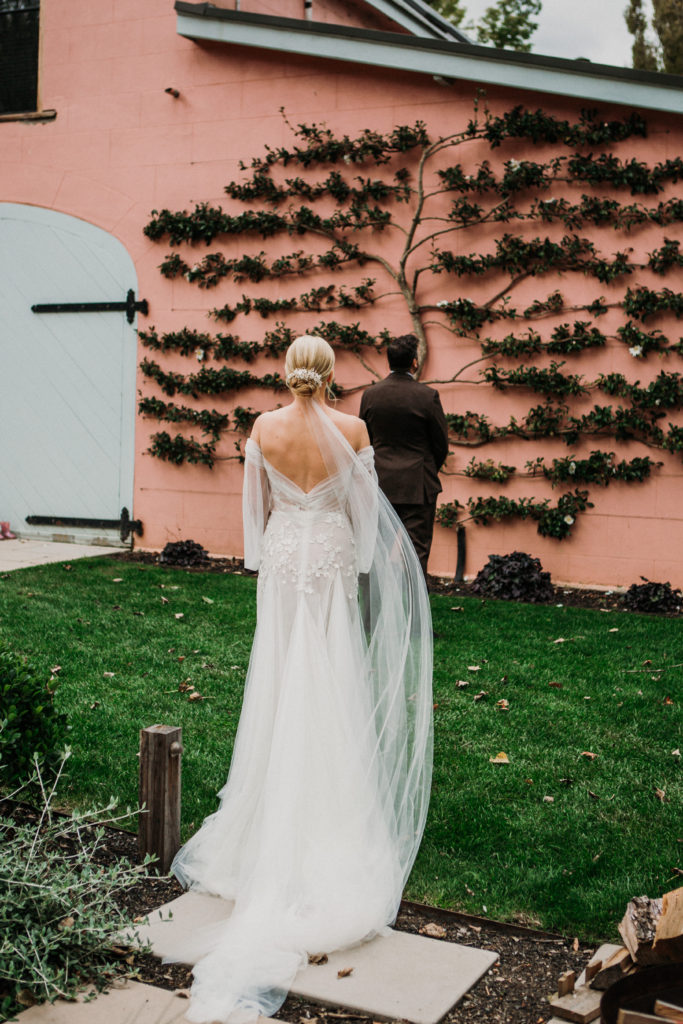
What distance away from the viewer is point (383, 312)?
31.9 feet

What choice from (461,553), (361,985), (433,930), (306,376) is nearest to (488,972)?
(433,930)

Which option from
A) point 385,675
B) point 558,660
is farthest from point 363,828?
point 558,660

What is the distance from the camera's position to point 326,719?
3613 mm

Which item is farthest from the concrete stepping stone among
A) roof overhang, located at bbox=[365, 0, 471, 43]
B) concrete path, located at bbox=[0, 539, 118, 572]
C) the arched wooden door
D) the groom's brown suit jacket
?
roof overhang, located at bbox=[365, 0, 471, 43]

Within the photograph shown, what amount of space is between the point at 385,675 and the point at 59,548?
24.7ft

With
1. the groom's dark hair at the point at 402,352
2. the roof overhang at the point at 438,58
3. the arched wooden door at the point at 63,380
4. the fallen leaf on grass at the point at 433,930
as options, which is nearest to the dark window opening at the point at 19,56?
the arched wooden door at the point at 63,380

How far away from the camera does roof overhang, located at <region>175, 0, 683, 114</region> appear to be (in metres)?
8.36

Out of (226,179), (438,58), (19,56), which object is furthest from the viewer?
(19,56)

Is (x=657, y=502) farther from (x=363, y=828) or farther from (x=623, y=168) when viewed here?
(x=363, y=828)

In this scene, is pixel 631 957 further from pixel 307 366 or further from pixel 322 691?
pixel 307 366

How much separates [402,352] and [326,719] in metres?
3.60

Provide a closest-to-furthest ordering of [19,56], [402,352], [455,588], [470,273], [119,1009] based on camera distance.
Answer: [119,1009] → [402,352] → [455,588] → [470,273] → [19,56]

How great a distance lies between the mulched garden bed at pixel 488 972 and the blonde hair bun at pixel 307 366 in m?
1.80

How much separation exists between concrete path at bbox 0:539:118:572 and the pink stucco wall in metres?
0.67
